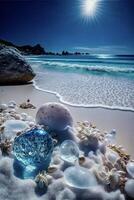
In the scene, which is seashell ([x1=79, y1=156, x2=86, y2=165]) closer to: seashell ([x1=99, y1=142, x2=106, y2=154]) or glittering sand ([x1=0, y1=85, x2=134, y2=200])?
glittering sand ([x1=0, y1=85, x2=134, y2=200])

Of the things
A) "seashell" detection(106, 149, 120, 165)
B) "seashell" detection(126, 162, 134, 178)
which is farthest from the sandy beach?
"seashell" detection(126, 162, 134, 178)

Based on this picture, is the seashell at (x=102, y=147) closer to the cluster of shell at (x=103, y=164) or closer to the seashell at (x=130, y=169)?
the cluster of shell at (x=103, y=164)

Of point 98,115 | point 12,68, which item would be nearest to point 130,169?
point 98,115

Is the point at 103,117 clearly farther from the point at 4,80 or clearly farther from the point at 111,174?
the point at 4,80

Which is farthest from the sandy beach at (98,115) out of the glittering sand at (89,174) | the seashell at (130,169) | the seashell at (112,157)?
the seashell at (130,169)

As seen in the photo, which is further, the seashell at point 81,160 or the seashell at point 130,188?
the seashell at point 81,160

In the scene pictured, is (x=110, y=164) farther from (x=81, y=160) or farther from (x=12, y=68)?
(x=12, y=68)
